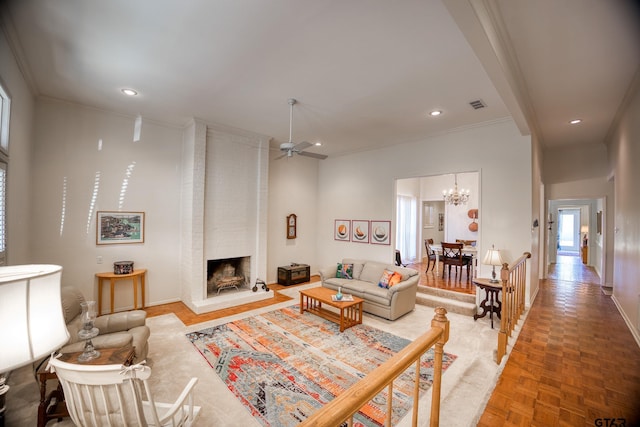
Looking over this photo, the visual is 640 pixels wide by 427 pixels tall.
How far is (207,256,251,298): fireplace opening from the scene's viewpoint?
5602 millimetres

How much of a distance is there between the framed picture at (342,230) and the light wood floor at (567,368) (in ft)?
10.0

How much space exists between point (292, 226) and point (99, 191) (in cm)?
403

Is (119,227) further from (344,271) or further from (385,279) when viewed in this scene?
(385,279)

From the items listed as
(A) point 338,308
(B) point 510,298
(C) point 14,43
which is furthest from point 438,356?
(C) point 14,43

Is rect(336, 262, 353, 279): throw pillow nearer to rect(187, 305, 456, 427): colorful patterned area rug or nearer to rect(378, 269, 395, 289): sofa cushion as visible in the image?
rect(378, 269, 395, 289): sofa cushion

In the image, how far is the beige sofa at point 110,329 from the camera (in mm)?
2773

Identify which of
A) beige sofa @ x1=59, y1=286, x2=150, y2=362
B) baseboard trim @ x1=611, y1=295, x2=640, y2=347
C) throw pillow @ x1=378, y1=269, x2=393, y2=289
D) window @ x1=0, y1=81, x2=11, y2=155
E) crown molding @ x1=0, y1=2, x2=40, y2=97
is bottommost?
baseboard trim @ x1=611, y1=295, x2=640, y2=347

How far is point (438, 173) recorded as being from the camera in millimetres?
5520

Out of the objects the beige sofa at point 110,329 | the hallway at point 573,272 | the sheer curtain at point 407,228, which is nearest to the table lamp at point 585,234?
the hallway at point 573,272

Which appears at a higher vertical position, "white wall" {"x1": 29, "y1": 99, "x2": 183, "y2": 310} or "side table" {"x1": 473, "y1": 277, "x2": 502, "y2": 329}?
"white wall" {"x1": 29, "y1": 99, "x2": 183, "y2": 310}

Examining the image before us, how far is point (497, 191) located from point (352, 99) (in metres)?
3.07

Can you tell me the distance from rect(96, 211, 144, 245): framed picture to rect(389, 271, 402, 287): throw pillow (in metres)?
4.54

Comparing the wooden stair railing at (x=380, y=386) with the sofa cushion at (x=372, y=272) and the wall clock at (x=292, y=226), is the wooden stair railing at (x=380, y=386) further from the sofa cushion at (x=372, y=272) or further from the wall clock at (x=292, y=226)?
the wall clock at (x=292, y=226)

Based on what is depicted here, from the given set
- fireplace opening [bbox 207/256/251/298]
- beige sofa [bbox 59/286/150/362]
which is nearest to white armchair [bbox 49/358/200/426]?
beige sofa [bbox 59/286/150/362]
